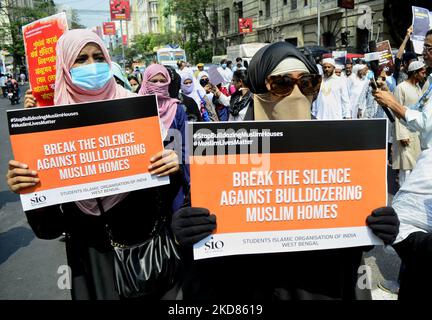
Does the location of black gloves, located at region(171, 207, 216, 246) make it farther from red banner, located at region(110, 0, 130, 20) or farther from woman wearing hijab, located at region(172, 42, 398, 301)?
red banner, located at region(110, 0, 130, 20)

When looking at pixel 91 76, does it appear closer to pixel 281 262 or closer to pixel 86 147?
pixel 86 147

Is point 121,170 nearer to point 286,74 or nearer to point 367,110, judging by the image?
point 286,74

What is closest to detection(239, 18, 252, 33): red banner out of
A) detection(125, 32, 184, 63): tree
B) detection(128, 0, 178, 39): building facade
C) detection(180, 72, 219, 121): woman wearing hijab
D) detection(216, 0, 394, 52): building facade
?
detection(216, 0, 394, 52): building facade

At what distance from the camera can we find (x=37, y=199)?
1617 millimetres

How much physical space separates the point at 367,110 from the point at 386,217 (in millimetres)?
4958

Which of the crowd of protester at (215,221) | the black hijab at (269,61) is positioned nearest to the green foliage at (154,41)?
the crowd of protester at (215,221)

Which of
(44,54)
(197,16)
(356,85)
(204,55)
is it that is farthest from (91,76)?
(197,16)

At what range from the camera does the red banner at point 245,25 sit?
35969 mm

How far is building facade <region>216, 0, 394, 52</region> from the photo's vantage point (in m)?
22.6

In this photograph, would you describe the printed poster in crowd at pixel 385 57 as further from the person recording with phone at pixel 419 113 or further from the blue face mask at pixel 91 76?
the blue face mask at pixel 91 76

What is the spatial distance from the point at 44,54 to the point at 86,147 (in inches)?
61.4

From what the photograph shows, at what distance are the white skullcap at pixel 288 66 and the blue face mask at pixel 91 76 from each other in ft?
2.53
